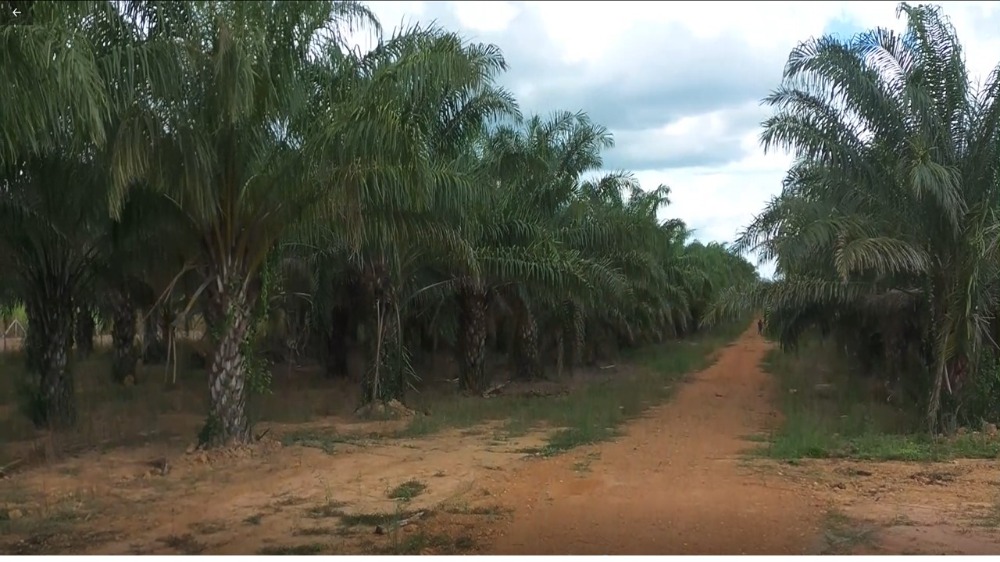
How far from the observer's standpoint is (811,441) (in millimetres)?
12203

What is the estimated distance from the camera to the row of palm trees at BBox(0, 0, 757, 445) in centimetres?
823

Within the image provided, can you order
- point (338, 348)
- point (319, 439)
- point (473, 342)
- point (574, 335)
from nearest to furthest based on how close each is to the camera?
point (319, 439), point (473, 342), point (338, 348), point (574, 335)

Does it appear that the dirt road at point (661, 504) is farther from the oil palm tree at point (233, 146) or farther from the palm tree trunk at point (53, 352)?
the palm tree trunk at point (53, 352)

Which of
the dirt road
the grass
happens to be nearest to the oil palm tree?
the dirt road

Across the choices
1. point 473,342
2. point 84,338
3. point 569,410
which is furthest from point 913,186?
point 84,338

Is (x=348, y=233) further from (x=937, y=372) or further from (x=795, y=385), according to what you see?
(x=795, y=385)

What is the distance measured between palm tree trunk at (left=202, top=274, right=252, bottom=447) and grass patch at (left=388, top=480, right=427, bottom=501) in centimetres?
292

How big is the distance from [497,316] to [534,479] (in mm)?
14493

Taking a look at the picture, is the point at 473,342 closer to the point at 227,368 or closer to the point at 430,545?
the point at 227,368

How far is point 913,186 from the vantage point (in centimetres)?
1177

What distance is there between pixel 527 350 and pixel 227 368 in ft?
46.1

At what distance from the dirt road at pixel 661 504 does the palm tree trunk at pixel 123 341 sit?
14236mm

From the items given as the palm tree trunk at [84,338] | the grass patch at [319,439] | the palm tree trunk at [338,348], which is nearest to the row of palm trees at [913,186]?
the grass patch at [319,439]

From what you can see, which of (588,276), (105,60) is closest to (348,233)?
(105,60)
